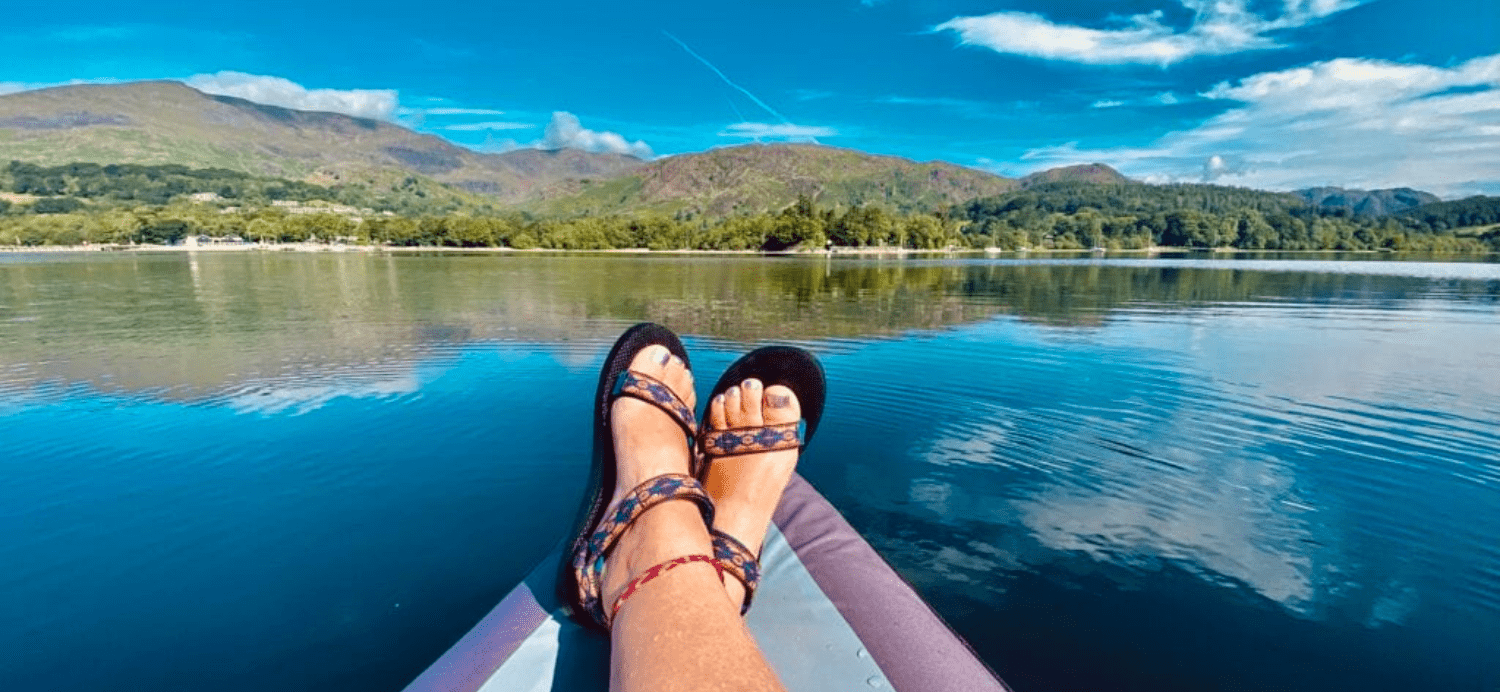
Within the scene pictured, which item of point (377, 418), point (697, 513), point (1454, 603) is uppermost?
point (697, 513)

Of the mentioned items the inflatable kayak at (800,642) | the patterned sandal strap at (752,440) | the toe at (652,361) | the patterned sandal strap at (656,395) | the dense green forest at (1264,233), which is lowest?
the inflatable kayak at (800,642)

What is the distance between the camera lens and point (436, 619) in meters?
3.83

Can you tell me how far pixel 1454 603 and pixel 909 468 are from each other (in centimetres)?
386

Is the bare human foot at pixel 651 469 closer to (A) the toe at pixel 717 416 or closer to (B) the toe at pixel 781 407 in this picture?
(A) the toe at pixel 717 416

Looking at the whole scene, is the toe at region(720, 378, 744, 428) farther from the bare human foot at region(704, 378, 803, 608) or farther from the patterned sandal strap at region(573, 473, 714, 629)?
the patterned sandal strap at region(573, 473, 714, 629)

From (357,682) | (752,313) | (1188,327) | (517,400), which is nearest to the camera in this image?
(357,682)

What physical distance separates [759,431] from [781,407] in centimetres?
19

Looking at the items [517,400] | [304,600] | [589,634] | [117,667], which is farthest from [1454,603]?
[517,400]

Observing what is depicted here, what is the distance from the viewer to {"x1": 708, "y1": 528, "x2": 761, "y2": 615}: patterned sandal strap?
2.54 meters

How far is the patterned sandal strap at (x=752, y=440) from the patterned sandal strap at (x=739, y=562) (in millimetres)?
683

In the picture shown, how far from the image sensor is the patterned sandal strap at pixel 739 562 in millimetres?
2539

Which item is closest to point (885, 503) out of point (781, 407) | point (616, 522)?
point (781, 407)

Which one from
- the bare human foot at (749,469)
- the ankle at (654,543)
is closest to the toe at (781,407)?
the bare human foot at (749,469)

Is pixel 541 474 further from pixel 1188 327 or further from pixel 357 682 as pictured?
pixel 1188 327
